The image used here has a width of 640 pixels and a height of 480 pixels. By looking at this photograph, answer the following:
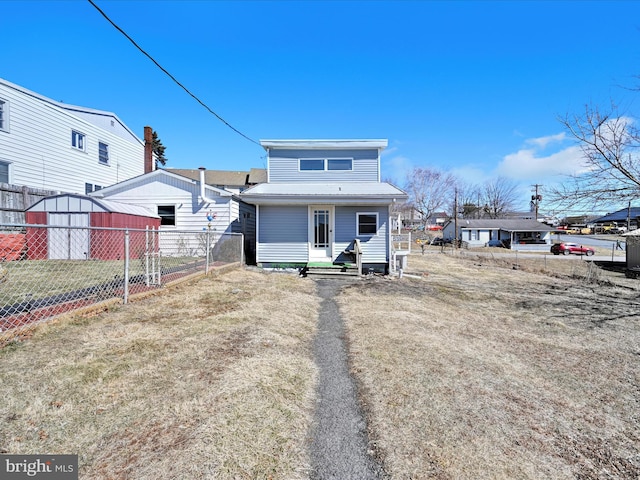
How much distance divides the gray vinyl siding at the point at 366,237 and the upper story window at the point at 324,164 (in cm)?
234

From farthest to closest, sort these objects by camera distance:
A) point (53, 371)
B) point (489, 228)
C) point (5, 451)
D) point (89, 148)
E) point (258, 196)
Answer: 1. point (489, 228)
2. point (89, 148)
3. point (258, 196)
4. point (53, 371)
5. point (5, 451)

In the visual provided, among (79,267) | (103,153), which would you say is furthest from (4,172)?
(79,267)

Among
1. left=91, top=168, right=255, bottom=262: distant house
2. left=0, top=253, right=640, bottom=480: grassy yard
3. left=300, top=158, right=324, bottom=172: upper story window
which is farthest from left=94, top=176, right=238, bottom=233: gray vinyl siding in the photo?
left=0, top=253, right=640, bottom=480: grassy yard

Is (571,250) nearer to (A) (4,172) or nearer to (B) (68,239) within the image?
(B) (68,239)

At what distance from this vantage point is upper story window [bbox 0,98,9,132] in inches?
512

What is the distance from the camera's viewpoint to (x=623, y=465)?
2.56m

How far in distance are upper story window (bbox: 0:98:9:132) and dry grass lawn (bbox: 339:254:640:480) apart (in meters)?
15.7

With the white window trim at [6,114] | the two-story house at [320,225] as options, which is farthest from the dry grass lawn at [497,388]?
the white window trim at [6,114]

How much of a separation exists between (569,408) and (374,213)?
9255mm

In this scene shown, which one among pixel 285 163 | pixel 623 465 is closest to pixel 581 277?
pixel 285 163

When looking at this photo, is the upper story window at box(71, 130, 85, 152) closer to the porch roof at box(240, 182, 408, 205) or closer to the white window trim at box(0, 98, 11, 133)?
the white window trim at box(0, 98, 11, 133)

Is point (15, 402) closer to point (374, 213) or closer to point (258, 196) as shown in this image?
point (258, 196)

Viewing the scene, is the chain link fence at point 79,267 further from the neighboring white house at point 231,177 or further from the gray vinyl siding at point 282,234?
the neighboring white house at point 231,177

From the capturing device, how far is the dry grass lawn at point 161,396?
2.23m
